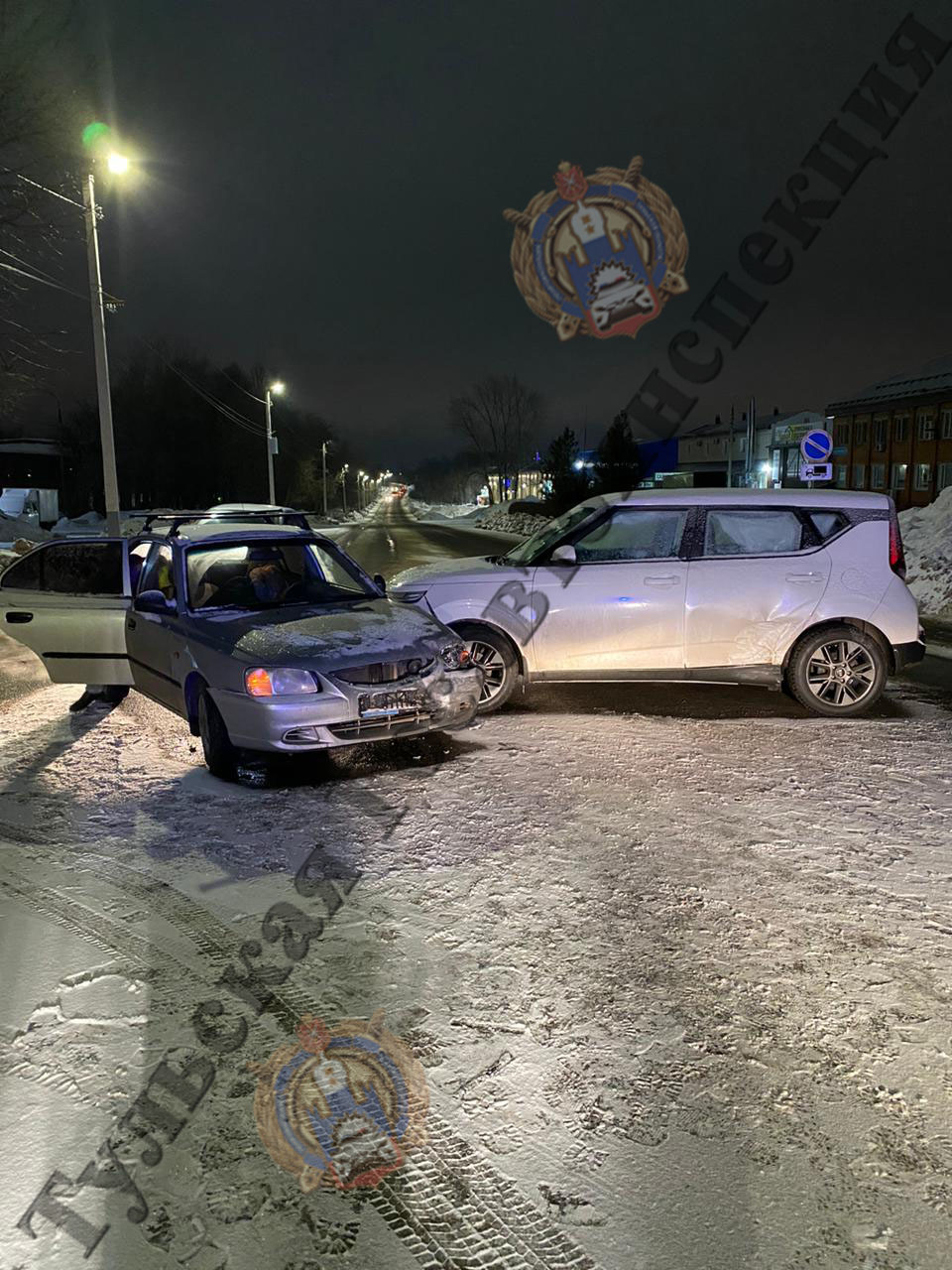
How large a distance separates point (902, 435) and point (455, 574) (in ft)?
162

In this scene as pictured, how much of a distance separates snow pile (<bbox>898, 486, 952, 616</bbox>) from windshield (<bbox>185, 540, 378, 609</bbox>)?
1067cm

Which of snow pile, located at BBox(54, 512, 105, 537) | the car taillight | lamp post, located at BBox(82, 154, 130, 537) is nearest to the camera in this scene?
the car taillight

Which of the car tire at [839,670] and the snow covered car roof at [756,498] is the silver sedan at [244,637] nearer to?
the snow covered car roof at [756,498]

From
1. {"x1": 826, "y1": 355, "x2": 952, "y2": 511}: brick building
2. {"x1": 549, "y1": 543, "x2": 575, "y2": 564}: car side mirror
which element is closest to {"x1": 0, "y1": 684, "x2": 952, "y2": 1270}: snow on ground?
{"x1": 549, "y1": 543, "x2": 575, "y2": 564}: car side mirror

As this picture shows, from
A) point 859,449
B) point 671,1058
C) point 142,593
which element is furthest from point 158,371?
point 671,1058

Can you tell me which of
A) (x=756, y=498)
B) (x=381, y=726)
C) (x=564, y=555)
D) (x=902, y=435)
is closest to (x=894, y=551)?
(x=756, y=498)

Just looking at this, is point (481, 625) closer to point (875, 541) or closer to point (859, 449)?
point (875, 541)

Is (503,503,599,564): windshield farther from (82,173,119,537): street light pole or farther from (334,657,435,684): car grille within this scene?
(82,173,119,537): street light pole

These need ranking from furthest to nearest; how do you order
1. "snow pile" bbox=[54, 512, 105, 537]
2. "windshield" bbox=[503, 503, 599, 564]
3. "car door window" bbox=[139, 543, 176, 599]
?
"snow pile" bbox=[54, 512, 105, 537], "windshield" bbox=[503, 503, 599, 564], "car door window" bbox=[139, 543, 176, 599]

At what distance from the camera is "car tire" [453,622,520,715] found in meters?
7.47

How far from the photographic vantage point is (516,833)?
4891 millimetres

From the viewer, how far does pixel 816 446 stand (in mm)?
17516

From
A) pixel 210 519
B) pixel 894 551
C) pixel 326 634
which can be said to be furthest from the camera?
pixel 210 519

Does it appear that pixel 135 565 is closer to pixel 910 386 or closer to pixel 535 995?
pixel 535 995
